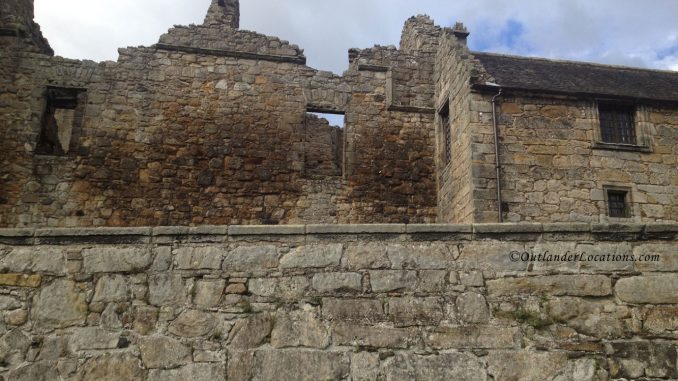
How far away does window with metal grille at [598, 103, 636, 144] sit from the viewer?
12953mm

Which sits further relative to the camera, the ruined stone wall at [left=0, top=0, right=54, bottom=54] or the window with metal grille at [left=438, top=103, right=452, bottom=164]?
the window with metal grille at [left=438, top=103, right=452, bottom=164]

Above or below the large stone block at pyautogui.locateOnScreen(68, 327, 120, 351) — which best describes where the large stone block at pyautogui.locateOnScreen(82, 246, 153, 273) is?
above

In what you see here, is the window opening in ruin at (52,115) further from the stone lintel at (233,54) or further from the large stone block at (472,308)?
the large stone block at (472,308)

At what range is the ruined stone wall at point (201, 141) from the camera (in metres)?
12.7

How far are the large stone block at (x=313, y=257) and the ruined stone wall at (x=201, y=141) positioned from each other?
7638mm

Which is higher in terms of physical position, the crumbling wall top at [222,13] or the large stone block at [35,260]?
the crumbling wall top at [222,13]

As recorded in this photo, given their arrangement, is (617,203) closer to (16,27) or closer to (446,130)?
(446,130)

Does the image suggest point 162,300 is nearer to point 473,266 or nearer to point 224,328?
point 224,328

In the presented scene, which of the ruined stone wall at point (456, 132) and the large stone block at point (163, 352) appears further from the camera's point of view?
the ruined stone wall at point (456, 132)

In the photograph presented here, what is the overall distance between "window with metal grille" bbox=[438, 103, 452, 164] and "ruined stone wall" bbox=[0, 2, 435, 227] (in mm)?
395

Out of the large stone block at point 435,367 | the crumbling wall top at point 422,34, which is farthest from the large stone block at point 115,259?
the crumbling wall top at point 422,34

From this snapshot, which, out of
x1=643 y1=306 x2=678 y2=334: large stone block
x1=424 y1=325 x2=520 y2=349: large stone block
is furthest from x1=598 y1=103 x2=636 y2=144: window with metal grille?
x1=424 y1=325 x2=520 y2=349: large stone block

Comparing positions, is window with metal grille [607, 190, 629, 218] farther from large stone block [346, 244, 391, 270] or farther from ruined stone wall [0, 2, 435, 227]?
large stone block [346, 244, 391, 270]

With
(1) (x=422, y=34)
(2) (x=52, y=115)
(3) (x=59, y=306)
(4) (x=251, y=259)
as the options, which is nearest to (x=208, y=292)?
(4) (x=251, y=259)
